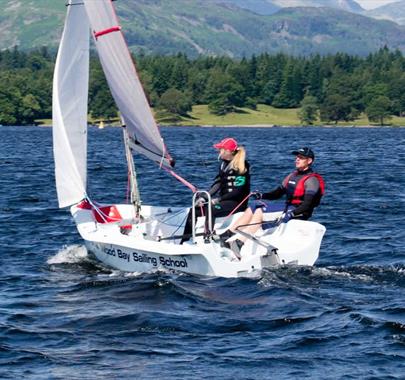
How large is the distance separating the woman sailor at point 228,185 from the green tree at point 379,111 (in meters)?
173

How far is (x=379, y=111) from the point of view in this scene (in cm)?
18925

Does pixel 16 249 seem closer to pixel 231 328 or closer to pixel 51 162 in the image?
pixel 231 328

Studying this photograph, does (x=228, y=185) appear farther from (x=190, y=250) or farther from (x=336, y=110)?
(x=336, y=110)

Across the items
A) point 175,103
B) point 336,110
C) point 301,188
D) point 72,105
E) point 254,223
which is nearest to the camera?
point 254,223

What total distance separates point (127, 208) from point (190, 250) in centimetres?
462

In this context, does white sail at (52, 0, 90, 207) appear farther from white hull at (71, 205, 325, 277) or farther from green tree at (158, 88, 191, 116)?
green tree at (158, 88, 191, 116)

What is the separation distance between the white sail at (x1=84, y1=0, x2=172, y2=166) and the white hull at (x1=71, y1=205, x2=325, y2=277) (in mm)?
2198

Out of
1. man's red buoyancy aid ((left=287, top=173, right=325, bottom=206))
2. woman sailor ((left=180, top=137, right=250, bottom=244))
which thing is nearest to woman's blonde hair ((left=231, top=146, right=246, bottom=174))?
woman sailor ((left=180, top=137, right=250, bottom=244))

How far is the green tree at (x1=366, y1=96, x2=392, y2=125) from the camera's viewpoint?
623 ft

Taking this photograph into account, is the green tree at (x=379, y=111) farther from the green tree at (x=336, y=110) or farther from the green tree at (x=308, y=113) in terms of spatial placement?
the green tree at (x=308, y=113)

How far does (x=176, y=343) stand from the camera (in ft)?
46.5

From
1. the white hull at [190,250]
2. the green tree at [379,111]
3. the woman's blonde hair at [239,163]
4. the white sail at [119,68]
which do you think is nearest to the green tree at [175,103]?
the green tree at [379,111]

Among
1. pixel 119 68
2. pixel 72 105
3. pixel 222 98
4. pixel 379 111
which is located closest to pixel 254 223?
pixel 119 68

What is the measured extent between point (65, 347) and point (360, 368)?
4195 mm
